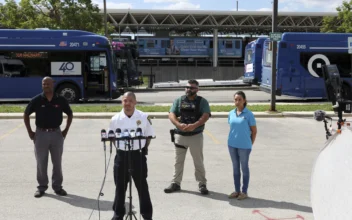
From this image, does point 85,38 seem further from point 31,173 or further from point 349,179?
A: point 349,179

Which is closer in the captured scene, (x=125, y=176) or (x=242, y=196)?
(x=125, y=176)

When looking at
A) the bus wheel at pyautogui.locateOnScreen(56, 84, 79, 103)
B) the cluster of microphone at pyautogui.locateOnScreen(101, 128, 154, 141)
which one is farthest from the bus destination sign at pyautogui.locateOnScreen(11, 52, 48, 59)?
the cluster of microphone at pyautogui.locateOnScreen(101, 128, 154, 141)

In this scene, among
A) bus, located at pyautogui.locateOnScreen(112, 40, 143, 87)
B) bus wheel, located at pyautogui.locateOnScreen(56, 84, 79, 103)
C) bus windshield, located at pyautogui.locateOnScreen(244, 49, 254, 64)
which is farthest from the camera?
bus windshield, located at pyautogui.locateOnScreen(244, 49, 254, 64)

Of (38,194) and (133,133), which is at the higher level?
(133,133)

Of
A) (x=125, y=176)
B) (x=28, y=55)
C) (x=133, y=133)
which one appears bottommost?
(x=125, y=176)

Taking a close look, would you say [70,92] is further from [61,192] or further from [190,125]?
[190,125]

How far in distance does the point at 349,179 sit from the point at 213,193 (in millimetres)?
4167

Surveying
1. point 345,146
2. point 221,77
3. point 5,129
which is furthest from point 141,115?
point 221,77

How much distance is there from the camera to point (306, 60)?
68.4 feet

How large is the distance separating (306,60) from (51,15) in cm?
1940

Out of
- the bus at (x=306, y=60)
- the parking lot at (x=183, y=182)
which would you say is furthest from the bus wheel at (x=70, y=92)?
the bus at (x=306, y=60)

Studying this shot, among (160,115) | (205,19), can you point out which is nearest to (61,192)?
(160,115)

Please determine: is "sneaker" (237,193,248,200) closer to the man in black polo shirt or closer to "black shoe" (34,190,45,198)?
the man in black polo shirt

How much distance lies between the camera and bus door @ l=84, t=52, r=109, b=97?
2002cm
